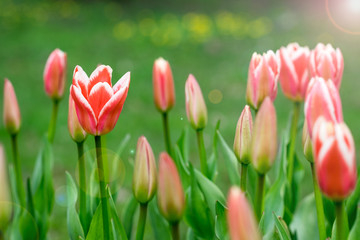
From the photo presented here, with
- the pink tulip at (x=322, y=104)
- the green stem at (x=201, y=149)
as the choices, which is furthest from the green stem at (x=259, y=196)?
the green stem at (x=201, y=149)

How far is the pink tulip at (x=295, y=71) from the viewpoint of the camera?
1.59 metres

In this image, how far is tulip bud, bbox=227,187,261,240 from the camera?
2.37 feet

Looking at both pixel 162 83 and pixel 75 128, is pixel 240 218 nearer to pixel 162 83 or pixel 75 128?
pixel 75 128

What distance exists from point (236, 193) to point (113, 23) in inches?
349

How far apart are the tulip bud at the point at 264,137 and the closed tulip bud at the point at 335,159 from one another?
17 centimetres

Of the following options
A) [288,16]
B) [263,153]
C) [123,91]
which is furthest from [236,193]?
[288,16]

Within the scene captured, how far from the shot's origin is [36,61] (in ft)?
22.7

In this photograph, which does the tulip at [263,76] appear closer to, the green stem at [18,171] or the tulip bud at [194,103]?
the tulip bud at [194,103]

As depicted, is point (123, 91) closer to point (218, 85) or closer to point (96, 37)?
point (218, 85)

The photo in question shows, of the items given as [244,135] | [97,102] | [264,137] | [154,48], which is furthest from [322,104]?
[154,48]

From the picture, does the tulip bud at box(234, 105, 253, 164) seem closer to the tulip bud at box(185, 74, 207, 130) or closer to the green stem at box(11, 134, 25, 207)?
the tulip bud at box(185, 74, 207, 130)

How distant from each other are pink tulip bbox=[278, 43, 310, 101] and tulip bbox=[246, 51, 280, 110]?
0.35ft

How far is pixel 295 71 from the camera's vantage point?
1.61 meters

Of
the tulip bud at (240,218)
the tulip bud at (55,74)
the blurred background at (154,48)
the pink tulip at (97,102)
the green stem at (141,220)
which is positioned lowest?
the green stem at (141,220)
